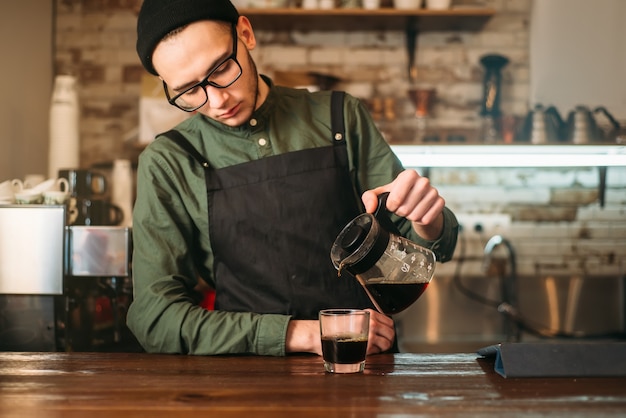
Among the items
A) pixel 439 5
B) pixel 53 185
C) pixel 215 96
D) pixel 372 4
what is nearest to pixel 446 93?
pixel 439 5

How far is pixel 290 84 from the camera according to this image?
367cm

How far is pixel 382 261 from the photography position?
1357 millimetres

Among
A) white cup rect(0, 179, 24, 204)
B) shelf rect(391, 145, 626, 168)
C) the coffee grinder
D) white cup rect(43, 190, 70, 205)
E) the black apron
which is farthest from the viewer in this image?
the coffee grinder

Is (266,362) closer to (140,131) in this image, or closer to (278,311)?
(278,311)

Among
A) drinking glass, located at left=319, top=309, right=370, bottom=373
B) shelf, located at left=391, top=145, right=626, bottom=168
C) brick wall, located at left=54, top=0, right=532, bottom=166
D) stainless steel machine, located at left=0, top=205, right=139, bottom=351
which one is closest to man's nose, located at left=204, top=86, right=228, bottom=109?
drinking glass, located at left=319, top=309, right=370, bottom=373

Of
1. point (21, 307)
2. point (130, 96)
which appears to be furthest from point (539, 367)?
point (130, 96)

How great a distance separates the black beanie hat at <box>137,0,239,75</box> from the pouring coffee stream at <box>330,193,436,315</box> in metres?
0.58

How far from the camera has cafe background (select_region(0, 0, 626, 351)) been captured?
3762 mm

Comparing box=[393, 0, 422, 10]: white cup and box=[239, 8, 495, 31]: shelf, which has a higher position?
box=[393, 0, 422, 10]: white cup

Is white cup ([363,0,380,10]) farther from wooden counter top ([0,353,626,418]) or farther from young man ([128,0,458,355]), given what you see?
wooden counter top ([0,353,626,418])

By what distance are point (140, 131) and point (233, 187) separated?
6.23 ft

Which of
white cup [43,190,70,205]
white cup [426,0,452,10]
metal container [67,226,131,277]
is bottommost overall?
metal container [67,226,131,277]

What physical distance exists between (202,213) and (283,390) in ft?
2.36

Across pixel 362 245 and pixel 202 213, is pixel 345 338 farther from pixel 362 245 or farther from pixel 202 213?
pixel 202 213
